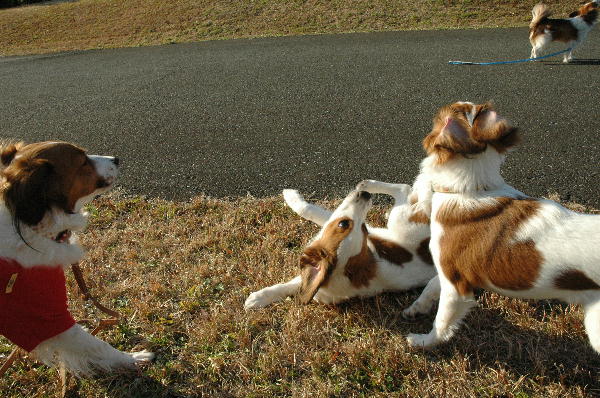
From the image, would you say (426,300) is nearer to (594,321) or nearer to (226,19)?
(594,321)

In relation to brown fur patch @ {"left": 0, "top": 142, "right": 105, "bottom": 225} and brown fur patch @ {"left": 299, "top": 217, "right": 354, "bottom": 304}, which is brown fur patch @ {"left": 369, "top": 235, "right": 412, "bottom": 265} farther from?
brown fur patch @ {"left": 0, "top": 142, "right": 105, "bottom": 225}

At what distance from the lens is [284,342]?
2.99m

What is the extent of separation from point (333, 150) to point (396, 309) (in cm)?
264

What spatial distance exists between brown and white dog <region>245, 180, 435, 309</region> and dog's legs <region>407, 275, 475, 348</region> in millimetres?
511

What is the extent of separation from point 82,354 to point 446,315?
2.10m

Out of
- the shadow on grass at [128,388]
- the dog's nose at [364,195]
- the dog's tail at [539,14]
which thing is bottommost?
the shadow on grass at [128,388]

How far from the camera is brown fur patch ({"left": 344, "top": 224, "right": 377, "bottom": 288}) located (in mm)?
3176

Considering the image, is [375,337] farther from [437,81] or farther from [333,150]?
[437,81]

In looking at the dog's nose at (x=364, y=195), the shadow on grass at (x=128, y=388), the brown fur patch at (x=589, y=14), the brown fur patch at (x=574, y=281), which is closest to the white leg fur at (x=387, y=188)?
the dog's nose at (x=364, y=195)

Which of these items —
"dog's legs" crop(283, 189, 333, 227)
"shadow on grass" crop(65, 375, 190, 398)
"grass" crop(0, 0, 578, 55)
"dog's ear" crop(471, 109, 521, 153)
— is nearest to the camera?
Result: "dog's ear" crop(471, 109, 521, 153)

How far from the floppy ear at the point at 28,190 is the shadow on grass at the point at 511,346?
2.01 meters

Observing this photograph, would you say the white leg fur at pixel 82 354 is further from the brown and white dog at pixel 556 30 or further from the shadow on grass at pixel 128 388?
the brown and white dog at pixel 556 30

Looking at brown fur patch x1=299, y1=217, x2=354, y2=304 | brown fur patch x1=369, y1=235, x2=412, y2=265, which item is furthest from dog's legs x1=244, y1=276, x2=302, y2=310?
brown fur patch x1=369, y1=235, x2=412, y2=265

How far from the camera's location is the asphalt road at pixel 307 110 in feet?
16.4
